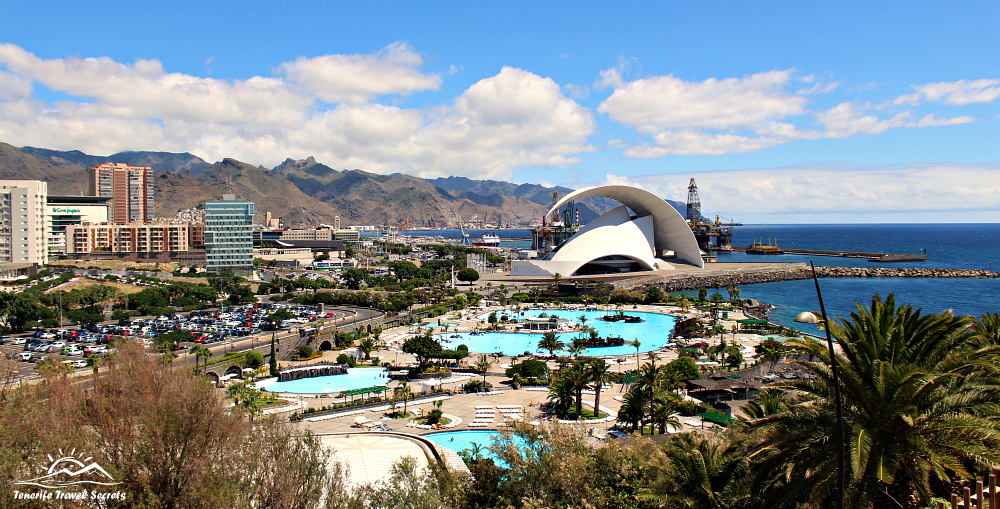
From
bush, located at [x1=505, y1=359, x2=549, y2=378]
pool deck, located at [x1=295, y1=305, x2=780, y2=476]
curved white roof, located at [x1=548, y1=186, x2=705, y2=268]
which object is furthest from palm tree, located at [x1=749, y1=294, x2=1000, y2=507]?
curved white roof, located at [x1=548, y1=186, x2=705, y2=268]

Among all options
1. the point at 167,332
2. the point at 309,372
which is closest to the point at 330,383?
the point at 309,372

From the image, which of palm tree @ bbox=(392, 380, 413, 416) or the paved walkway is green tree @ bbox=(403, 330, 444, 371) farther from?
the paved walkway

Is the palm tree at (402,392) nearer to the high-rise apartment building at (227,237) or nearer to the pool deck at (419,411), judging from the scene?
the pool deck at (419,411)

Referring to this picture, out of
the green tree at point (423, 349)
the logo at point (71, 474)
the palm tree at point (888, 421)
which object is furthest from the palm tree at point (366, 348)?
the palm tree at point (888, 421)

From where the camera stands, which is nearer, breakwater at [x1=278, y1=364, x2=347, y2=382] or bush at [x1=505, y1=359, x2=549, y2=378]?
bush at [x1=505, y1=359, x2=549, y2=378]

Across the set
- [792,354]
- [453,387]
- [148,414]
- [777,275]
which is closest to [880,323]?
[148,414]

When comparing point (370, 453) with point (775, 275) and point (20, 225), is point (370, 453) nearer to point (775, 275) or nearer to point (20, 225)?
point (20, 225)
